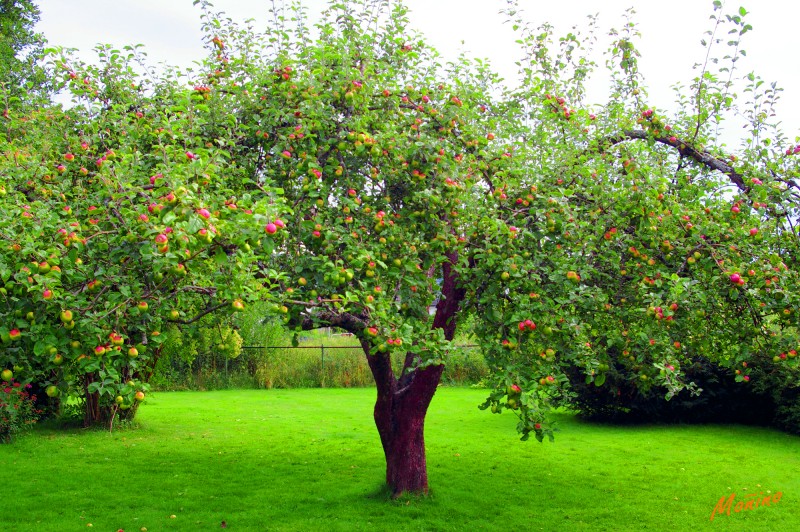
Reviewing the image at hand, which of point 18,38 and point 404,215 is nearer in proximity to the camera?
point 404,215

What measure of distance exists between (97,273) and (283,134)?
2.32 meters

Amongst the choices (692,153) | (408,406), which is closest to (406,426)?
(408,406)

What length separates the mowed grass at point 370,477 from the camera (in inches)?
289

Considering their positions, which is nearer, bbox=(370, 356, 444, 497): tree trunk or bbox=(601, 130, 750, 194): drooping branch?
bbox=(601, 130, 750, 194): drooping branch

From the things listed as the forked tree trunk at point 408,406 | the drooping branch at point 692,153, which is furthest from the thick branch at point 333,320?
the drooping branch at point 692,153

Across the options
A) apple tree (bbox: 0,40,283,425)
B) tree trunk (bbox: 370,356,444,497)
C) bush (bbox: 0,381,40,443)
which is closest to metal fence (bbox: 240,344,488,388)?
bush (bbox: 0,381,40,443)

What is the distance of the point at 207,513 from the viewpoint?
7.46 m

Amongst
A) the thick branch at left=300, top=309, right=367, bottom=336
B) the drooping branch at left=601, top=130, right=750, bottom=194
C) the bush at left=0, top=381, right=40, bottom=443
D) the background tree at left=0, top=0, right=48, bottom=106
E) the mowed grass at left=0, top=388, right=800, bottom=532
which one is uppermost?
the background tree at left=0, top=0, right=48, bottom=106

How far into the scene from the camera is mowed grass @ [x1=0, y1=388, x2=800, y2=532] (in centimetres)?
735

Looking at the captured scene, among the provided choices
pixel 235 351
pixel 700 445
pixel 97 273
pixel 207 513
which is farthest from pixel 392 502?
pixel 235 351

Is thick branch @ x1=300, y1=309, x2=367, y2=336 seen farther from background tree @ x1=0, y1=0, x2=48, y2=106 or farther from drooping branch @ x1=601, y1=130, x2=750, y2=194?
background tree @ x1=0, y1=0, x2=48, y2=106

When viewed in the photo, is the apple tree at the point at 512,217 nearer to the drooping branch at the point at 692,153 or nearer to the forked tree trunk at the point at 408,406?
the drooping branch at the point at 692,153

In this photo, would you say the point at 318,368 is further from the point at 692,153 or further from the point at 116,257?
the point at 116,257

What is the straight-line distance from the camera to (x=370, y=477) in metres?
9.12
